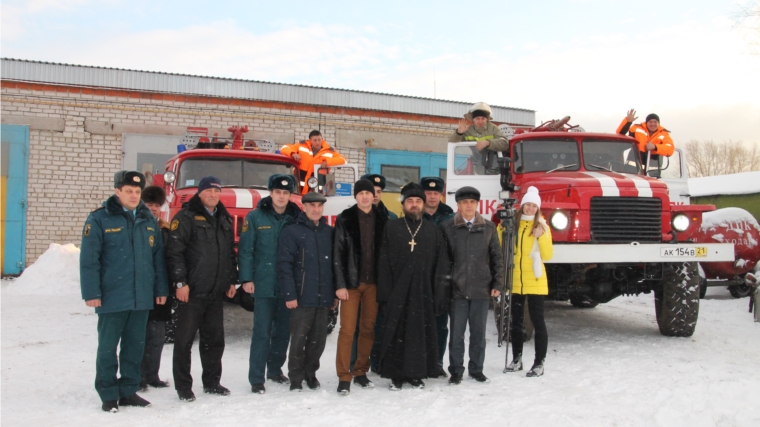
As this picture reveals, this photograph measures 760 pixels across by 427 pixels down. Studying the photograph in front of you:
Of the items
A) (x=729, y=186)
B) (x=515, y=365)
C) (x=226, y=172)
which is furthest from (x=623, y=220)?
(x=729, y=186)

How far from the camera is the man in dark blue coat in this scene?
4902 mm

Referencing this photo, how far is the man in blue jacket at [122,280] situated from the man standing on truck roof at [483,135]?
4.34m

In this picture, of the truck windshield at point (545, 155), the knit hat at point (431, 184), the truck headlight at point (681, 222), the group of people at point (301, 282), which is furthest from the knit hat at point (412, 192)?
the truck headlight at point (681, 222)

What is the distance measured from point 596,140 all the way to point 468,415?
15.1 ft

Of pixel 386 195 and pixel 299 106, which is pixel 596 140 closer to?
pixel 386 195

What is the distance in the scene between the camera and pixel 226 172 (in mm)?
7781

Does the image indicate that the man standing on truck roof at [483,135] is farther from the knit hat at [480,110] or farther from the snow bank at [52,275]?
the snow bank at [52,275]

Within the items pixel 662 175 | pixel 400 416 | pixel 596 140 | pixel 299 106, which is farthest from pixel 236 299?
pixel 299 106

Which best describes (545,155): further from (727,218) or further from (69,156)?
(69,156)

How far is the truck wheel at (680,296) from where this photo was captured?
6.77m

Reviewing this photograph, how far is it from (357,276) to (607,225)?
3024 millimetres

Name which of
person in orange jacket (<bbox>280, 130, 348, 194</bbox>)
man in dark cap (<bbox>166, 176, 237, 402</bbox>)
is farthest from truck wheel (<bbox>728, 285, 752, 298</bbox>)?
man in dark cap (<bbox>166, 176, 237, 402</bbox>)

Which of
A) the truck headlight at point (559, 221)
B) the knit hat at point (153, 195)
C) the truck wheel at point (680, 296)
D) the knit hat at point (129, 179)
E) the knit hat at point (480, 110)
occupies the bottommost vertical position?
the truck wheel at point (680, 296)

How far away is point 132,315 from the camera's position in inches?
179
